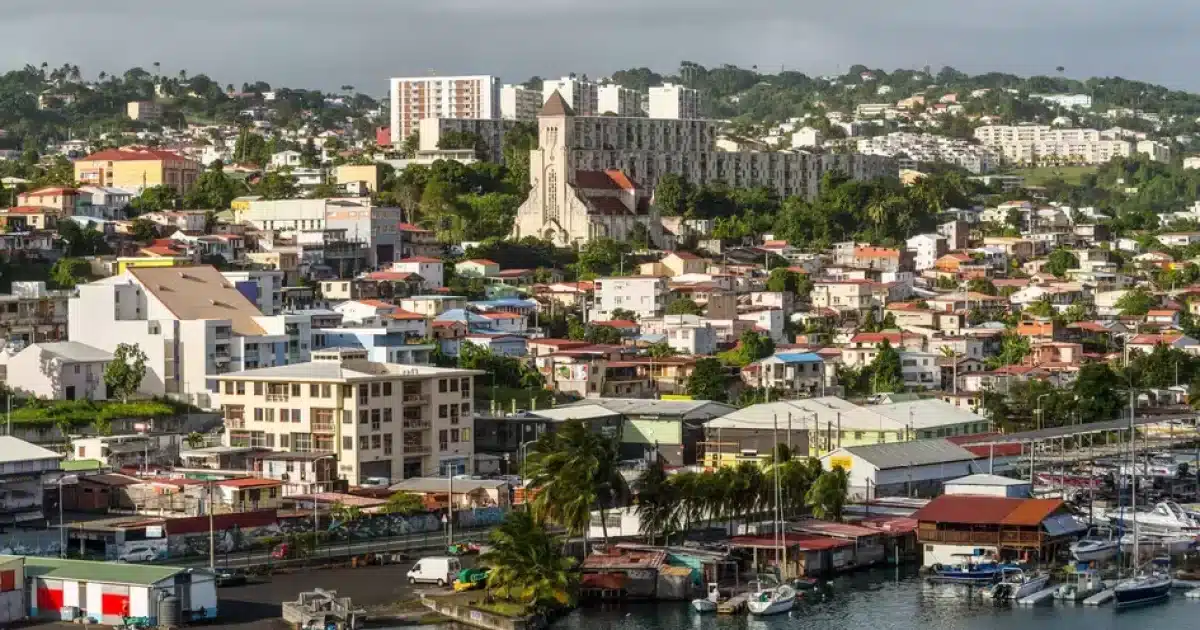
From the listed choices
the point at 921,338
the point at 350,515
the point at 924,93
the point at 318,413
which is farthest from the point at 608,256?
the point at 924,93

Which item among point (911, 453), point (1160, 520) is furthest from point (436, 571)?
point (1160, 520)

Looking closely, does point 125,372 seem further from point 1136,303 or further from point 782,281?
point 1136,303

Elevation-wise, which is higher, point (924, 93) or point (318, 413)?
point (924, 93)

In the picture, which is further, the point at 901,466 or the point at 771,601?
the point at 901,466

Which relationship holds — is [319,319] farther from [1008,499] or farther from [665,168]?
[665,168]

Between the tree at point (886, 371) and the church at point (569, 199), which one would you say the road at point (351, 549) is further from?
the church at point (569, 199)

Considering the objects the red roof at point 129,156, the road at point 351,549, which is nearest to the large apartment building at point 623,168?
the red roof at point 129,156
